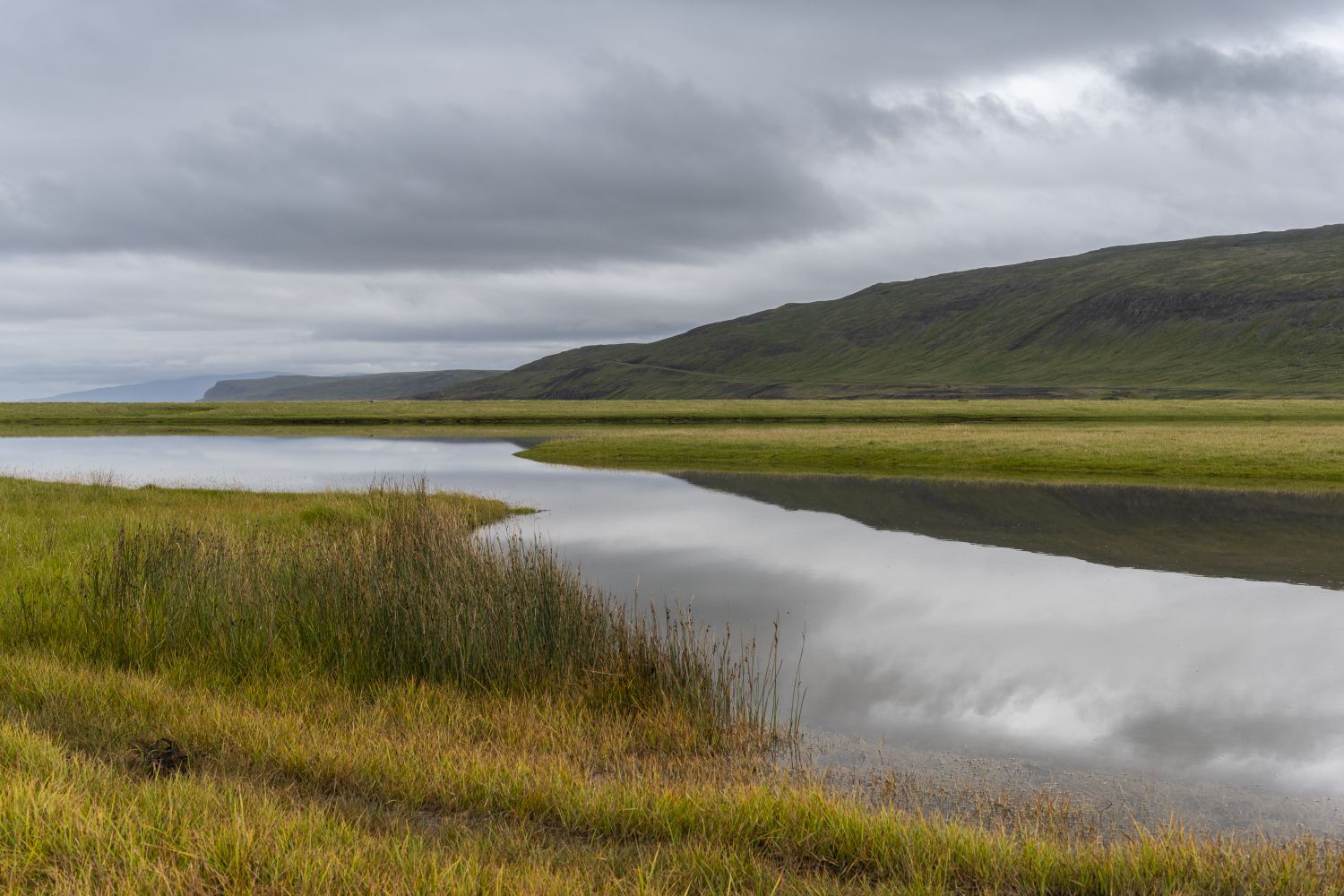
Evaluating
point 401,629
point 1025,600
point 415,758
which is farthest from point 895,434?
point 415,758

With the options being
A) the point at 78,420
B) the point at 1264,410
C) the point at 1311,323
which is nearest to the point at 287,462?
the point at 78,420

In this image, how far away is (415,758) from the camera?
736 cm

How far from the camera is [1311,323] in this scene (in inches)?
7810

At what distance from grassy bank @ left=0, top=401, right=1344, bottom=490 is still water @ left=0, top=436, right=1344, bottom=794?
7649 millimetres

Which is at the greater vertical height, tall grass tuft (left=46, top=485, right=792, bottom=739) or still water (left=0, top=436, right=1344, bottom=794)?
tall grass tuft (left=46, top=485, right=792, bottom=739)

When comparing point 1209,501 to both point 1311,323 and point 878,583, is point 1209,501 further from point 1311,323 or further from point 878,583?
point 1311,323

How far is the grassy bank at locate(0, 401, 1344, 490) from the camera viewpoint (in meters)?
43.0

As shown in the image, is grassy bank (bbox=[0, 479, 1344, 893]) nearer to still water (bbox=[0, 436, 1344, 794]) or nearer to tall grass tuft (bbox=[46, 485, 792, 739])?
tall grass tuft (bbox=[46, 485, 792, 739])

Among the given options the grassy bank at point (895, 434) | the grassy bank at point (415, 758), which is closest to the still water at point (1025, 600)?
the grassy bank at point (415, 758)

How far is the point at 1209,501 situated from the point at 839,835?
32366 mm

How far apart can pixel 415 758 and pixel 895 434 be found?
2233 inches

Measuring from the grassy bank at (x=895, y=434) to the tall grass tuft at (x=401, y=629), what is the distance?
34083 millimetres

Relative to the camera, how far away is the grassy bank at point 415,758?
524 centimetres

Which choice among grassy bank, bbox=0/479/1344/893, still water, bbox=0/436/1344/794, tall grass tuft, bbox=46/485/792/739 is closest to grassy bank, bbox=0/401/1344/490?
still water, bbox=0/436/1344/794
